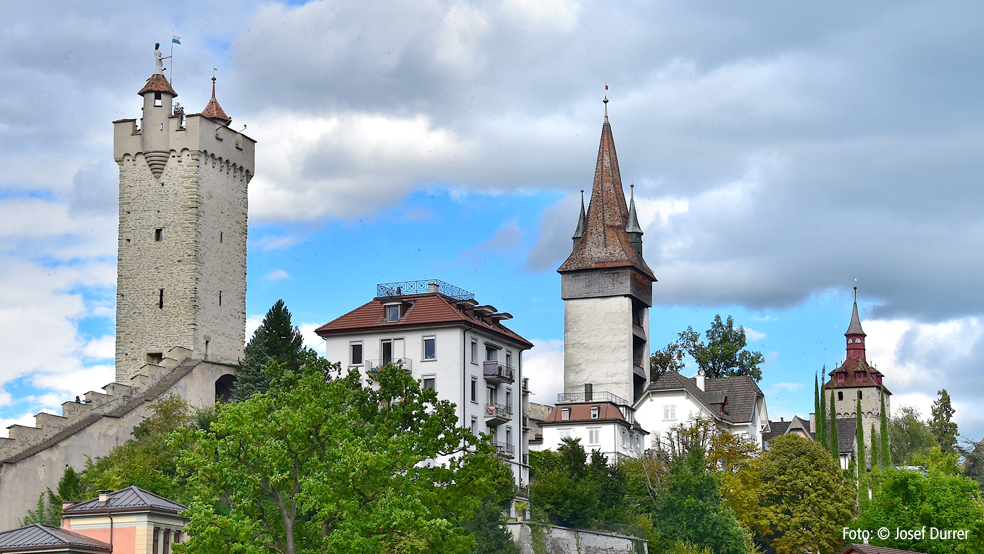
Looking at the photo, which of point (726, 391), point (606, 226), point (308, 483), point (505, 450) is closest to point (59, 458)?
point (505, 450)

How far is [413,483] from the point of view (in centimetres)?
4116

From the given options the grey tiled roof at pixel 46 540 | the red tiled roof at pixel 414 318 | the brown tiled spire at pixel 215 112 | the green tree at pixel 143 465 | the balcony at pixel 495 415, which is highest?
the brown tiled spire at pixel 215 112

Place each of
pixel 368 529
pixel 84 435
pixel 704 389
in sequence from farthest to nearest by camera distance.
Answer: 1. pixel 704 389
2. pixel 84 435
3. pixel 368 529

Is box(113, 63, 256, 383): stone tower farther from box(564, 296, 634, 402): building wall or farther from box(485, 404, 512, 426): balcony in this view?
box(564, 296, 634, 402): building wall

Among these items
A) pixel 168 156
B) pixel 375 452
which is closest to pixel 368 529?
pixel 375 452

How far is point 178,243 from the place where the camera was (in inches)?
2692

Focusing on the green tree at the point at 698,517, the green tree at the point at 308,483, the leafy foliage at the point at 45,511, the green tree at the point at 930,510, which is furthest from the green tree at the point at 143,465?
the green tree at the point at 930,510

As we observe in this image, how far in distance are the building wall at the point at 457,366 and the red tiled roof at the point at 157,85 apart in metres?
16.9

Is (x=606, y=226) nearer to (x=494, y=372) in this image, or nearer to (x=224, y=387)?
(x=494, y=372)

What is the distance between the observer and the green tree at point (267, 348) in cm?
6144

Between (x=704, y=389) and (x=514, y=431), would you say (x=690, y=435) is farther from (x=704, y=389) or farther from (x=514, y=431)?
(x=704, y=389)

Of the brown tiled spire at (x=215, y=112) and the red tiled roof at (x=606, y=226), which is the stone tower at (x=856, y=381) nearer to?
the red tiled roof at (x=606, y=226)

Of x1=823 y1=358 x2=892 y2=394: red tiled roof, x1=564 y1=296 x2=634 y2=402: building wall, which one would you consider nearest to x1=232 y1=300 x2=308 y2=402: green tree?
x1=564 y1=296 x2=634 y2=402: building wall

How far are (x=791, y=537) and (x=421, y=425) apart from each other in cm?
2699
